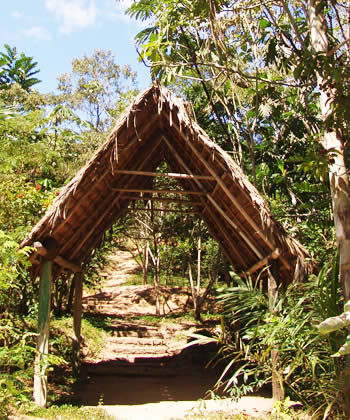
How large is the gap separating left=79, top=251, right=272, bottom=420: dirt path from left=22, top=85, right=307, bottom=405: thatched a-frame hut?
1252 mm

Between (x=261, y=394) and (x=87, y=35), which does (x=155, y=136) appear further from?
(x=261, y=394)

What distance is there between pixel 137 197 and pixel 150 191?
0.72 m

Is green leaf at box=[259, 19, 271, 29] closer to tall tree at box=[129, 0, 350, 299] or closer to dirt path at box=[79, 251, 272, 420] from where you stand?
tall tree at box=[129, 0, 350, 299]

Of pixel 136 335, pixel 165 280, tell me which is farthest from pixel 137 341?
pixel 165 280

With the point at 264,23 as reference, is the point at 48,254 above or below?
below

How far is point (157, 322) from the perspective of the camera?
1023cm

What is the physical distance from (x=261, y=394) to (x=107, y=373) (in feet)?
8.82

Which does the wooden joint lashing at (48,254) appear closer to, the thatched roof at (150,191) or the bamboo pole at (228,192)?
the thatched roof at (150,191)

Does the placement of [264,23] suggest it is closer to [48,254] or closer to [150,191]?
[150,191]

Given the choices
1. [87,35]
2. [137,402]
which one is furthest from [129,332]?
[87,35]

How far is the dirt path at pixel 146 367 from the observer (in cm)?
421

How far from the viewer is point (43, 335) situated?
4.14 meters

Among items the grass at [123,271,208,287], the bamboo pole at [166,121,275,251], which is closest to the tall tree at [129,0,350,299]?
the bamboo pole at [166,121,275,251]

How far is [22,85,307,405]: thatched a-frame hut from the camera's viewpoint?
4.10 metres
